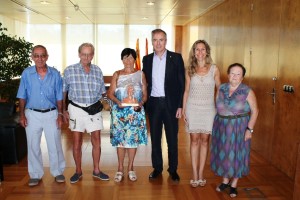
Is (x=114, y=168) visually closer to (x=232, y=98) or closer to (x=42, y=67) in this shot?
(x=42, y=67)

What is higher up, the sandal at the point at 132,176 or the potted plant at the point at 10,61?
the potted plant at the point at 10,61

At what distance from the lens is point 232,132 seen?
294cm

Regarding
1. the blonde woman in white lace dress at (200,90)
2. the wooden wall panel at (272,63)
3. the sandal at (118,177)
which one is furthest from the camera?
the wooden wall panel at (272,63)

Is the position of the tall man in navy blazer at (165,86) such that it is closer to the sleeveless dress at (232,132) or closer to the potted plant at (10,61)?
the sleeveless dress at (232,132)

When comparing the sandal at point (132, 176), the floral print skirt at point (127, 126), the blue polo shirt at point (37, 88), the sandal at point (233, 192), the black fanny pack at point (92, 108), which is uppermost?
the blue polo shirt at point (37, 88)

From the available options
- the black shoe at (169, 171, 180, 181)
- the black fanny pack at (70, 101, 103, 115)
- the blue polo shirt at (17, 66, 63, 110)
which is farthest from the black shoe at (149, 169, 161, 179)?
the blue polo shirt at (17, 66, 63, 110)

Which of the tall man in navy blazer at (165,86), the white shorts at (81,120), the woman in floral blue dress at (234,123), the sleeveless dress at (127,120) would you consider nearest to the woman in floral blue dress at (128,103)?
the sleeveless dress at (127,120)

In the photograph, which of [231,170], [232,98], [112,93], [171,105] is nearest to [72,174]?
[112,93]

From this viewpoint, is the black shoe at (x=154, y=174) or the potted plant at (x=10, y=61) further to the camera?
the potted plant at (x=10, y=61)

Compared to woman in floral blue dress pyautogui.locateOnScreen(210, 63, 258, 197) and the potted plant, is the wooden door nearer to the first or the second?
woman in floral blue dress pyautogui.locateOnScreen(210, 63, 258, 197)

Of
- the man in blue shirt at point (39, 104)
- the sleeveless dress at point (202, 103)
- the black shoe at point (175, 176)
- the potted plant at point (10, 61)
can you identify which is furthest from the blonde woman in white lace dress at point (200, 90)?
the potted plant at point (10, 61)

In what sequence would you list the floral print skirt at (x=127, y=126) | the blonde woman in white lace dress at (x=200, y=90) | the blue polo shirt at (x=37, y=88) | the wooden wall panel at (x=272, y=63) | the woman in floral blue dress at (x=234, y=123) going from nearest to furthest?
the woman in floral blue dress at (x=234, y=123) → the blonde woman in white lace dress at (x=200, y=90) → the blue polo shirt at (x=37, y=88) → the floral print skirt at (x=127, y=126) → the wooden wall panel at (x=272, y=63)

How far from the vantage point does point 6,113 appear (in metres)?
4.26

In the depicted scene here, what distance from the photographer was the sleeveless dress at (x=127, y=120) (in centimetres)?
322
